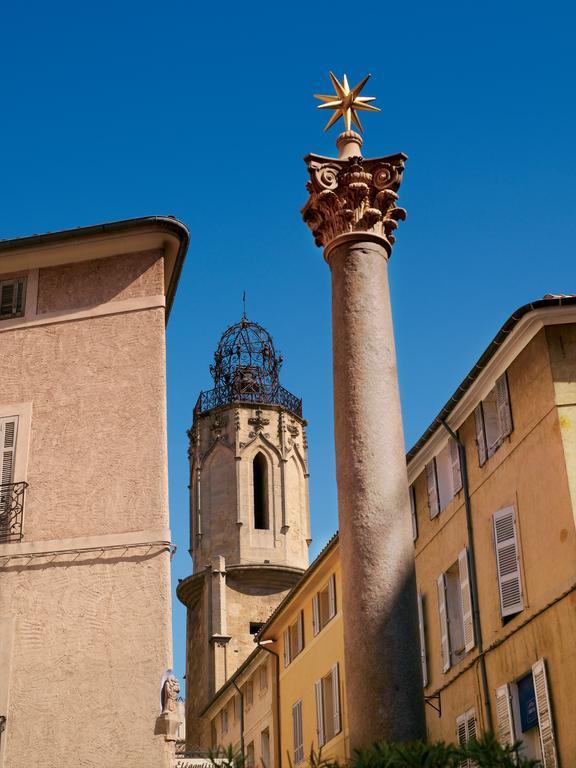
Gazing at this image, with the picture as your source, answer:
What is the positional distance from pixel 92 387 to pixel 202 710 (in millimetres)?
34280

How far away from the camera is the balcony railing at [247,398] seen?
5809 cm

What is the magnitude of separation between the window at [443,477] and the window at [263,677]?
50.1ft

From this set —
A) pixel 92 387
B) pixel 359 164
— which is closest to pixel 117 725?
pixel 92 387

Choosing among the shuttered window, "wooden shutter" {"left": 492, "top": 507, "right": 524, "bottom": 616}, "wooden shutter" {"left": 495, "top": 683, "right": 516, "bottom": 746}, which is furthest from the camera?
"wooden shutter" {"left": 492, "top": 507, "right": 524, "bottom": 616}

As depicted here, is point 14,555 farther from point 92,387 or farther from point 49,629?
point 92,387

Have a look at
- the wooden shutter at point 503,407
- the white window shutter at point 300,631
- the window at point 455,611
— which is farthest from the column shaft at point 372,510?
the white window shutter at point 300,631

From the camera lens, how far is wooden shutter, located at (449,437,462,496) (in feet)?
79.5

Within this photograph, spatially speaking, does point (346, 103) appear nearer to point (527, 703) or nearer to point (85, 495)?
point (85, 495)

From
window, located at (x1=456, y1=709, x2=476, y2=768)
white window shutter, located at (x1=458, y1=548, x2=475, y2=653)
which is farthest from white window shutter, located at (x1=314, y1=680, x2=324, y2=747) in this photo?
white window shutter, located at (x1=458, y1=548, x2=475, y2=653)

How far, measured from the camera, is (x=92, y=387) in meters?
17.9

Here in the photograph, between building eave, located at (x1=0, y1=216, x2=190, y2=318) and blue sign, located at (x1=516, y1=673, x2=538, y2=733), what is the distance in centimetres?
875

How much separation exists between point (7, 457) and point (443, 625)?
404 inches

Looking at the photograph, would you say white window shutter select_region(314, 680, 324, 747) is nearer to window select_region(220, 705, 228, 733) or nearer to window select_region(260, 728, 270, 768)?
window select_region(260, 728, 270, 768)

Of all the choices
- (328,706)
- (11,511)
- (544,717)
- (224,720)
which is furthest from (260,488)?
(11,511)
